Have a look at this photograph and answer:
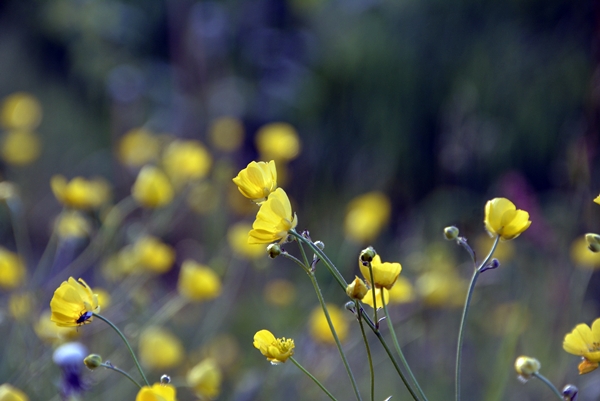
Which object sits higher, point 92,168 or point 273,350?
point 273,350

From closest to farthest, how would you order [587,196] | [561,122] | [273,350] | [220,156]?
[273,350], [587,196], [220,156], [561,122]

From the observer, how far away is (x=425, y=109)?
16.9 ft

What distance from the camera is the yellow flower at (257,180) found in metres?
0.87

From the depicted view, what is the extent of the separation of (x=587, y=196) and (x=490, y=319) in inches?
38.4

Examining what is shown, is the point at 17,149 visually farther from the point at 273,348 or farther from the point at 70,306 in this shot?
the point at 273,348

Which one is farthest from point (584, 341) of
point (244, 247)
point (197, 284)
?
point (244, 247)

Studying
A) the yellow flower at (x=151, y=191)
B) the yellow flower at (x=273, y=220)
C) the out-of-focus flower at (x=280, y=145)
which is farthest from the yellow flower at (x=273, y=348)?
the out-of-focus flower at (x=280, y=145)

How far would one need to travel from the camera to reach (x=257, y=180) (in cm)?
88

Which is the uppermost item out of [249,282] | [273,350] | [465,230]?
[273,350]

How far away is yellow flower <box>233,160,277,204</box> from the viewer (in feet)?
2.86

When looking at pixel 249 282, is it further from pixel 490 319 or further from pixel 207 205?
pixel 490 319

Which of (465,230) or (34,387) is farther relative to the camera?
(465,230)

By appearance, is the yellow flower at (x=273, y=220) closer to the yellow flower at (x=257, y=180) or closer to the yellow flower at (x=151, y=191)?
the yellow flower at (x=257, y=180)

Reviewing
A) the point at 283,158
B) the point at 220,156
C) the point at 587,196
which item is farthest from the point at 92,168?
the point at 587,196
